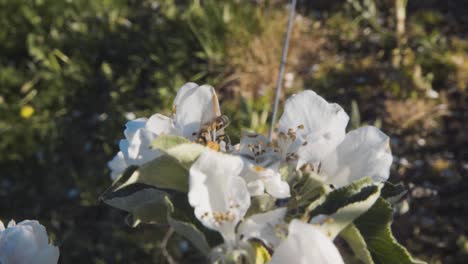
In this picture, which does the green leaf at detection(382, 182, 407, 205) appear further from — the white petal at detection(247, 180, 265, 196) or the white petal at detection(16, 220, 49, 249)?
the white petal at detection(16, 220, 49, 249)

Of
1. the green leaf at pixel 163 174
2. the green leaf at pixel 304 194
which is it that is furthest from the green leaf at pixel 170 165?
Answer: the green leaf at pixel 304 194

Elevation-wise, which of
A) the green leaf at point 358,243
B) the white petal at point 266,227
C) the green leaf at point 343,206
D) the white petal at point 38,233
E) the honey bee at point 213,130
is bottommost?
the white petal at point 38,233

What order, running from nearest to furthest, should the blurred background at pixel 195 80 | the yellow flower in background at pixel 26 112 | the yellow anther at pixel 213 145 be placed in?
the yellow anther at pixel 213 145, the blurred background at pixel 195 80, the yellow flower in background at pixel 26 112

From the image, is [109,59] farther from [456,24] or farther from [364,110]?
[456,24]

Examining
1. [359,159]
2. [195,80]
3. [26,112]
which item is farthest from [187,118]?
[26,112]

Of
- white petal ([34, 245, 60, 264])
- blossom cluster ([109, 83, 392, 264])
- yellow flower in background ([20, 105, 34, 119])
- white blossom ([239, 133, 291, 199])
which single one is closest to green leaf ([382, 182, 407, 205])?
blossom cluster ([109, 83, 392, 264])

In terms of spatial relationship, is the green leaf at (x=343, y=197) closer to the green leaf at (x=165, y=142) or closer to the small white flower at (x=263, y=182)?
the small white flower at (x=263, y=182)

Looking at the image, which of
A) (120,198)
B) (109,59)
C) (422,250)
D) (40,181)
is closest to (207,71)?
(109,59)
